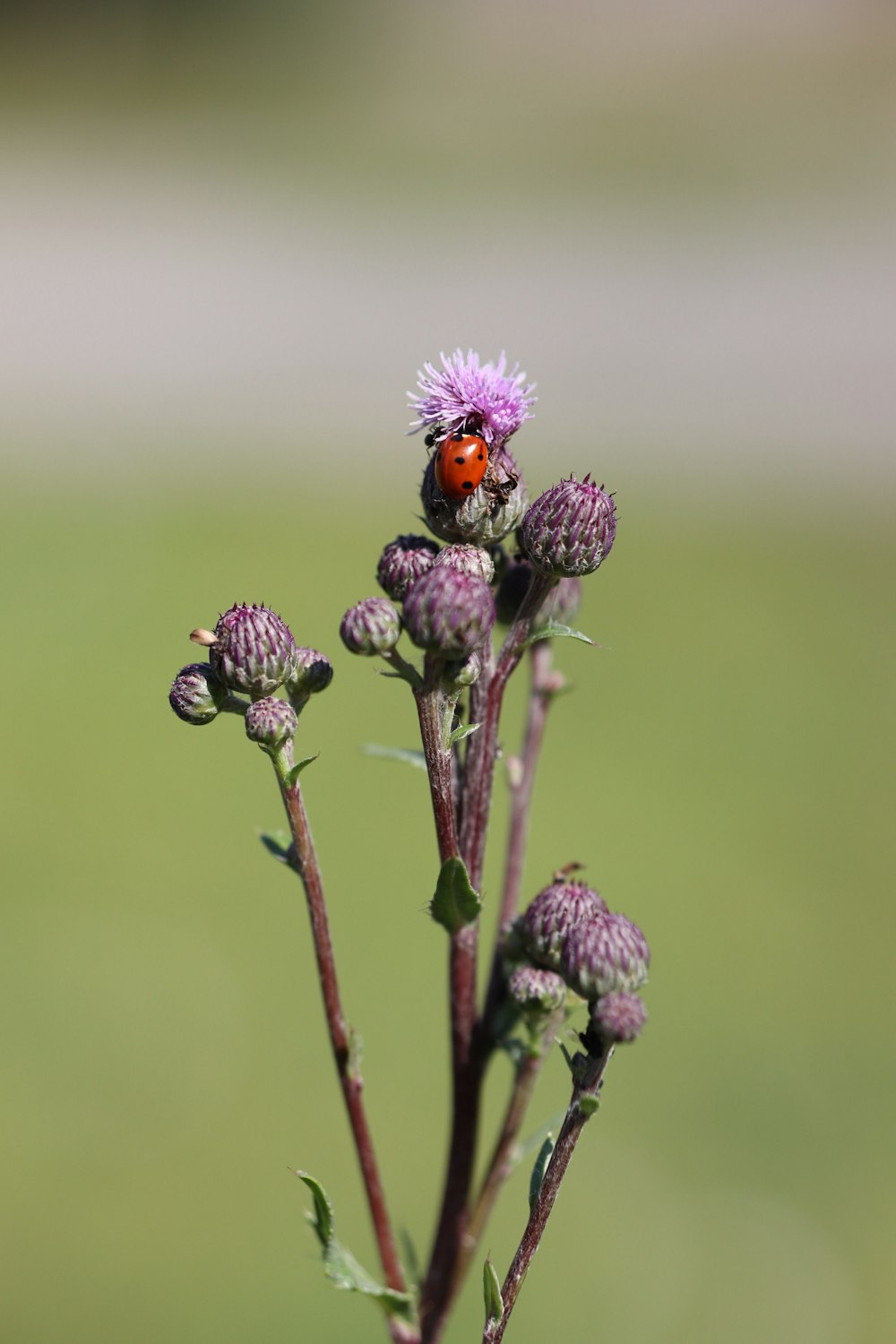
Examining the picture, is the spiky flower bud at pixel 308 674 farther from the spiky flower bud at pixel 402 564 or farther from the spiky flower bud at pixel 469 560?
the spiky flower bud at pixel 469 560

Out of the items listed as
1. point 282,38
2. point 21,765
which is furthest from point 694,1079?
point 282,38

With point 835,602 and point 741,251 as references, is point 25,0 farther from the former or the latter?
point 835,602

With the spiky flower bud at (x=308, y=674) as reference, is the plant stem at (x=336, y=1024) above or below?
below

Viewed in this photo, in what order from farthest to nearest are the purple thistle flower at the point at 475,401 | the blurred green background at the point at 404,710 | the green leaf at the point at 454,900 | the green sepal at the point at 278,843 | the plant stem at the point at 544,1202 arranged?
the blurred green background at the point at 404,710, the purple thistle flower at the point at 475,401, the green sepal at the point at 278,843, the green leaf at the point at 454,900, the plant stem at the point at 544,1202

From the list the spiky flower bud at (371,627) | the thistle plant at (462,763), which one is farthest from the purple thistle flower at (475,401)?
the spiky flower bud at (371,627)

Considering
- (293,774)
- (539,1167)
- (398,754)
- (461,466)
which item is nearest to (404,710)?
(398,754)

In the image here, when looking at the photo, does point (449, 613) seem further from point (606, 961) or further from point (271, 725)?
point (606, 961)

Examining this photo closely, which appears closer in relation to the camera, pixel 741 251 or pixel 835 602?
pixel 835 602
